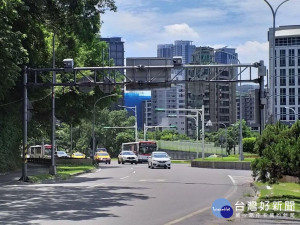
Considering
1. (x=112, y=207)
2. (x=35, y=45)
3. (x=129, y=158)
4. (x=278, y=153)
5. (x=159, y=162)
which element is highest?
(x=35, y=45)

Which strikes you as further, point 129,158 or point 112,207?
point 129,158

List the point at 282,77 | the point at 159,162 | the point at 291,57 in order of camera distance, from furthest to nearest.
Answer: the point at 282,77 < the point at 291,57 < the point at 159,162

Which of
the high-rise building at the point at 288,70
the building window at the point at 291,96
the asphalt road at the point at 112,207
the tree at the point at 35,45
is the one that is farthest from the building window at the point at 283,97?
the asphalt road at the point at 112,207

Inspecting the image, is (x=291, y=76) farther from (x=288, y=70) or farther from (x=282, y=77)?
(x=282, y=77)

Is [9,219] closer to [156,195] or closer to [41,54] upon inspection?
[156,195]

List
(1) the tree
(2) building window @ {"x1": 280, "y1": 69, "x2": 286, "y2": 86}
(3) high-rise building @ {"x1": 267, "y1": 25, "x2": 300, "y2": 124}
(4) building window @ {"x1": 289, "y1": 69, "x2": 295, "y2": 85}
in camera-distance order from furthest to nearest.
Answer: (2) building window @ {"x1": 280, "y1": 69, "x2": 286, "y2": 86} → (4) building window @ {"x1": 289, "y1": 69, "x2": 295, "y2": 85} → (3) high-rise building @ {"x1": 267, "y1": 25, "x2": 300, "y2": 124} → (1) the tree

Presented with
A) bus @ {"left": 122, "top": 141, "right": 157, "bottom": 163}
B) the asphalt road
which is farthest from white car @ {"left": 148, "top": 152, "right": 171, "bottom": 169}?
the asphalt road

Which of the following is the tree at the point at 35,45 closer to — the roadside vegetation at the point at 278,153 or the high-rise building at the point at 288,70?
the roadside vegetation at the point at 278,153

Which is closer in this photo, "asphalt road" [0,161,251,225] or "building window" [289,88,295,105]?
"asphalt road" [0,161,251,225]

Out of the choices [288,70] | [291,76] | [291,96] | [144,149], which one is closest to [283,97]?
[291,96]

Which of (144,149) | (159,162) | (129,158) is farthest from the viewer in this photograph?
(144,149)

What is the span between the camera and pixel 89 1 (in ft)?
80.7

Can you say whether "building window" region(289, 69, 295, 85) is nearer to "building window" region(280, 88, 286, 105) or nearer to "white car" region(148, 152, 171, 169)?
"building window" region(280, 88, 286, 105)

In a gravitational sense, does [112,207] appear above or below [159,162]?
above
